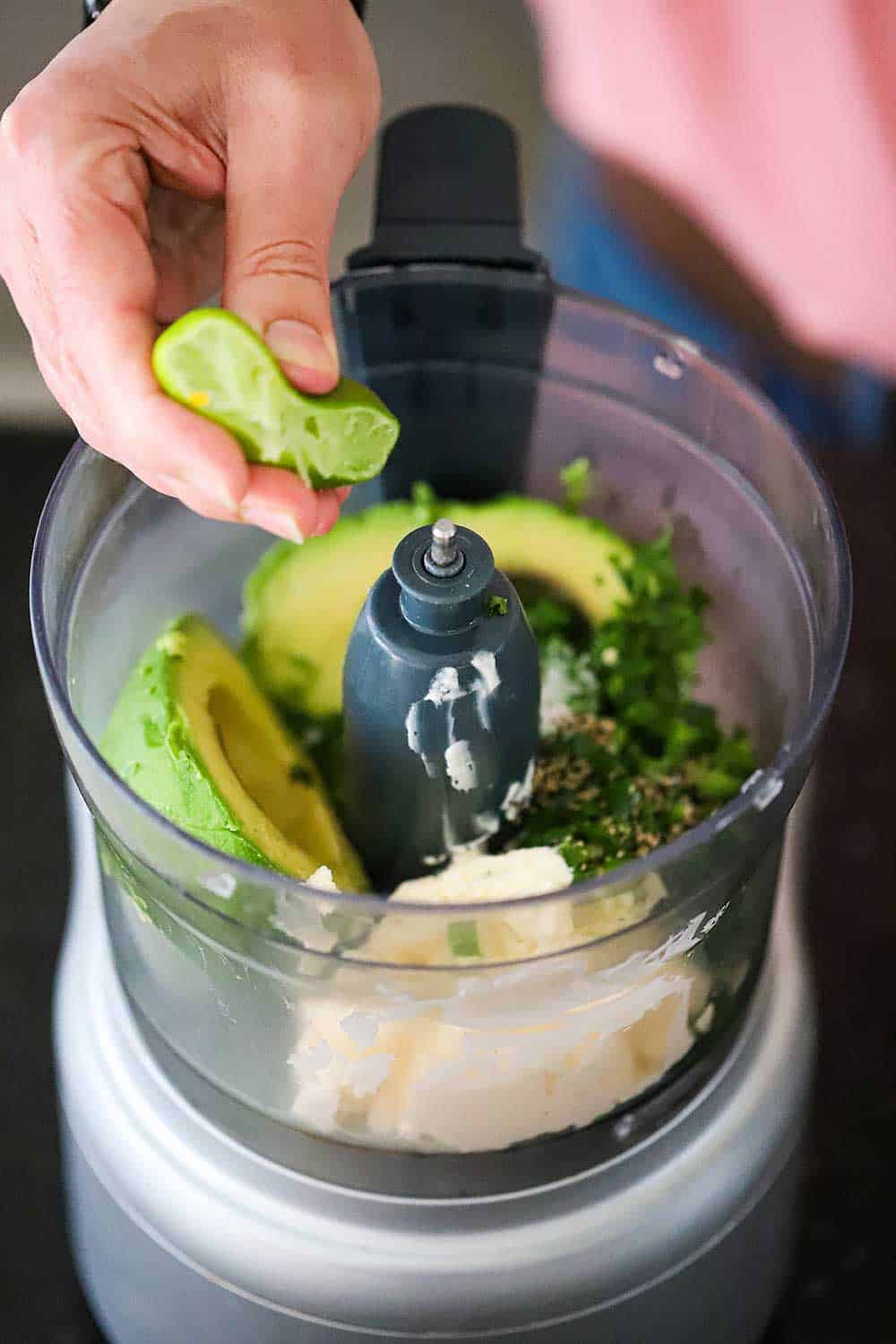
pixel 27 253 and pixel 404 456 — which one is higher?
pixel 27 253

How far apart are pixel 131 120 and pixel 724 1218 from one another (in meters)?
0.49

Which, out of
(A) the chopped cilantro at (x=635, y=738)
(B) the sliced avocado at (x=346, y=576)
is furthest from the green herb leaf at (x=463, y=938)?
(B) the sliced avocado at (x=346, y=576)

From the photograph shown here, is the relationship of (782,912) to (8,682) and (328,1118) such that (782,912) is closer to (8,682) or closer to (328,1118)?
(328,1118)

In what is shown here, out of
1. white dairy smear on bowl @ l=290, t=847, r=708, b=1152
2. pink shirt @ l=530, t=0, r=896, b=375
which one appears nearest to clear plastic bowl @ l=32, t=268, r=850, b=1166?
white dairy smear on bowl @ l=290, t=847, r=708, b=1152

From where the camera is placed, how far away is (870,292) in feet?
2.80

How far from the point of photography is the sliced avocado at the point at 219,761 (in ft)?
1.69

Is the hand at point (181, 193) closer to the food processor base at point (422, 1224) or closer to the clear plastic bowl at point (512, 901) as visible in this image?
the clear plastic bowl at point (512, 901)

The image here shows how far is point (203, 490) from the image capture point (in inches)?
18.0

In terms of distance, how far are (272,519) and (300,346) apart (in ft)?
0.18

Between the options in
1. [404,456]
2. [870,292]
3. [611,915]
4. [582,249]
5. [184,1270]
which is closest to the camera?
[611,915]

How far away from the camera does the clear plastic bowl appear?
476 mm

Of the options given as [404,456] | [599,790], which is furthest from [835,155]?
[599,790]

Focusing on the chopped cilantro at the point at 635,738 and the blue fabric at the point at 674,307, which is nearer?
the chopped cilantro at the point at 635,738

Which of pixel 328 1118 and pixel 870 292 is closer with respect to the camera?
pixel 328 1118
